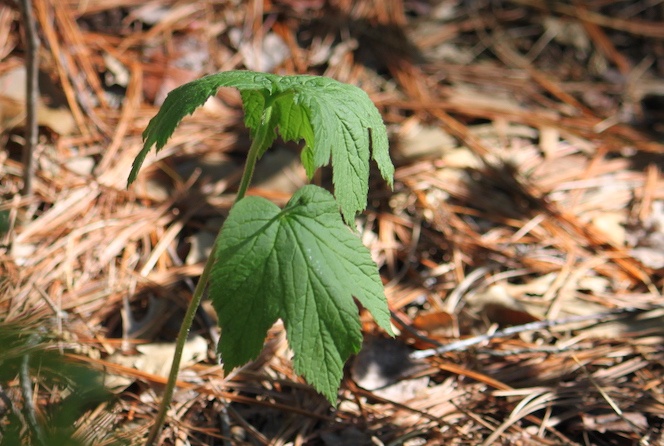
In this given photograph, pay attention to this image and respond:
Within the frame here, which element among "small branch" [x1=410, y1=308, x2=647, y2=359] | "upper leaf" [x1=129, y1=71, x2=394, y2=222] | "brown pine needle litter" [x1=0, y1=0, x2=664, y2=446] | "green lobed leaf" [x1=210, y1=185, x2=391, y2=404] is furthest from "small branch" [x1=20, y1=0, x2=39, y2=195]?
"small branch" [x1=410, y1=308, x2=647, y2=359]

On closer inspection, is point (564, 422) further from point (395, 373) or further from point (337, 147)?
point (337, 147)

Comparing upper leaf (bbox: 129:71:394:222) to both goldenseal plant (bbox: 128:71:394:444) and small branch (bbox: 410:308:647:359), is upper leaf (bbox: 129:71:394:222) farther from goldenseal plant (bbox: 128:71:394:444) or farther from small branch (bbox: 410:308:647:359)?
small branch (bbox: 410:308:647:359)

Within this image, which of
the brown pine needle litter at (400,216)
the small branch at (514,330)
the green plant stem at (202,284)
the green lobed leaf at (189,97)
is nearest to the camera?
the green lobed leaf at (189,97)

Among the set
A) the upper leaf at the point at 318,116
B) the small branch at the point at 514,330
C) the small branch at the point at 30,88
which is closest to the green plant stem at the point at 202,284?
the upper leaf at the point at 318,116

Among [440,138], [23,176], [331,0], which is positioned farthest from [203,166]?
[331,0]

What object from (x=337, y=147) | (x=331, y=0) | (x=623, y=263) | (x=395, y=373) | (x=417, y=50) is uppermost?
(x=337, y=147)

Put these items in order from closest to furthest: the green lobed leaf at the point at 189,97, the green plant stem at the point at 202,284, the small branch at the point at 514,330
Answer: the green lobed leaf at the point at 189,97 < the green plant stem at the point at 202,284 < the small branch at the point at 514,330

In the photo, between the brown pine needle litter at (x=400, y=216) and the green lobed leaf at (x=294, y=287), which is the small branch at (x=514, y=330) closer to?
the brown pine needle litter at (x=400, y=216)
